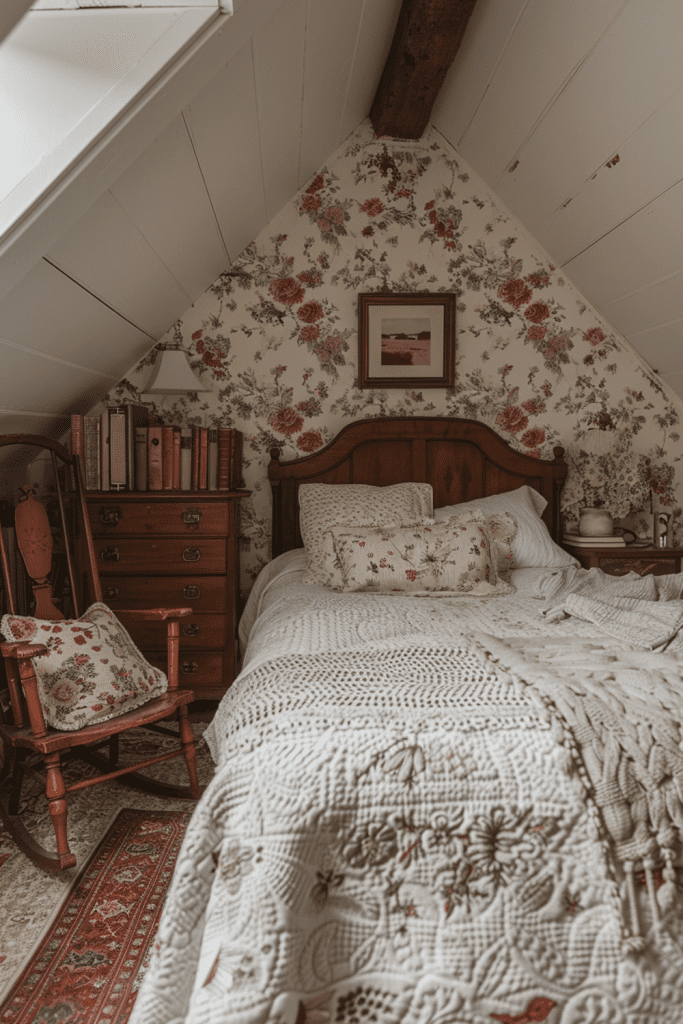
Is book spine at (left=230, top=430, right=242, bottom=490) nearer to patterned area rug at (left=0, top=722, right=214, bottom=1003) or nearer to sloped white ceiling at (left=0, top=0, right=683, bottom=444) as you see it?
sloped white ceiling at (left=0, top=0, right=683, bottom=444)

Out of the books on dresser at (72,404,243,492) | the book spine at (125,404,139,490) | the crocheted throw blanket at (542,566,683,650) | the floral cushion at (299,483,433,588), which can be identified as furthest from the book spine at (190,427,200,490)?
the crocheted throw blanket at (542,566,683,650)

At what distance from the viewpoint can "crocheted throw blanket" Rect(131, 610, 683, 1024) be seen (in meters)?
0.97

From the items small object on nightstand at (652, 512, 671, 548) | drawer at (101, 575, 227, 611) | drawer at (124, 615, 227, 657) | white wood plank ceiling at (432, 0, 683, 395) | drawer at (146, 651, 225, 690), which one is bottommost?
drawer at (146, 651, 225, 690)

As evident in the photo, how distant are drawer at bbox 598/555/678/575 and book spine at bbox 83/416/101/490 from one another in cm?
207

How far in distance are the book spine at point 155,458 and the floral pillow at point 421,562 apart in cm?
84

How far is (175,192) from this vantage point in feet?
7.10

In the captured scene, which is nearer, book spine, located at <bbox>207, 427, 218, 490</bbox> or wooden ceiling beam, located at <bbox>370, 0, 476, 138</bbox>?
wooden ceiling beam, located at <bbox>370, 0, 476, 138</bbox>

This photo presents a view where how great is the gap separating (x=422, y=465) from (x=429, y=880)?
2230 mm

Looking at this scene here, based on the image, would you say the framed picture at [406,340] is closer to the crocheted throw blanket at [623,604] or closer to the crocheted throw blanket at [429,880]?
the crocheted throw blanket at [623,604]

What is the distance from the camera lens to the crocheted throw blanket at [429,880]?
97 centimetres

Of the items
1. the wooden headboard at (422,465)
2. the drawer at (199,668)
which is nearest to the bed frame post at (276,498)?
the wooden headboard at (422,465)

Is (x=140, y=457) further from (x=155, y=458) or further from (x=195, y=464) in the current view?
(x=195, y=464)

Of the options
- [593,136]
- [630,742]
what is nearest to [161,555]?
[630,742]

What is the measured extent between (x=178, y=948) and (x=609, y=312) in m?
3.00
